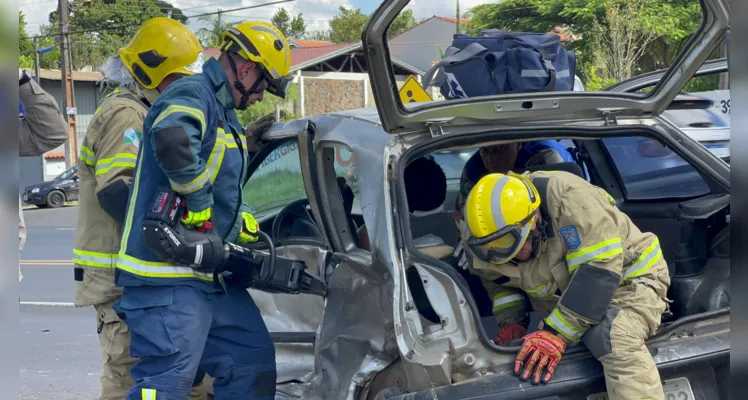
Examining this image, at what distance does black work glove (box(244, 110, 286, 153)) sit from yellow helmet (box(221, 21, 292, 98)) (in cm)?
68

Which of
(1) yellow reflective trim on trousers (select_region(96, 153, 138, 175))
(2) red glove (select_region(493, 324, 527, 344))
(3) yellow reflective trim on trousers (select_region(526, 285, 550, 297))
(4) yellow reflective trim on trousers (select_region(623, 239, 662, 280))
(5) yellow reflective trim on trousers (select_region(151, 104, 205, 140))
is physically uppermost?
(5) yellow reflective trim on trousers (select_region(151, 104, 205, 140))

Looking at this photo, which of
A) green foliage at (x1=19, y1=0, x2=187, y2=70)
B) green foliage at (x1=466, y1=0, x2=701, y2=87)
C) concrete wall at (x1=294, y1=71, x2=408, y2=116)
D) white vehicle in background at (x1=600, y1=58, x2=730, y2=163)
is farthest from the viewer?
concrete wall at (x1=294, y1=71, x2=408, y2=116)

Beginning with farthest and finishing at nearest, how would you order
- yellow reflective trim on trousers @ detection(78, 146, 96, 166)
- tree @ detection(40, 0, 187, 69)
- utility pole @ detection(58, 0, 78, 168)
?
utility pole @ detection(58, 0, 78, 168) < tree @ detection(40, 0, 187, 69) < yellow reflective trim on trousers @ detection(78, 146, 96, 166)

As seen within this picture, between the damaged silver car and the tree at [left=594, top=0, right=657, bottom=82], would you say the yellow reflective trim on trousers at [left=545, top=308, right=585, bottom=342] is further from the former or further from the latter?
the tree at [left=594, top=0, right=657, bottom=82]

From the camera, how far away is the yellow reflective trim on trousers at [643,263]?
3.20 metres

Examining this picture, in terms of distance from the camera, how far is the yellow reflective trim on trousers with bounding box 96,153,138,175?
3668mm

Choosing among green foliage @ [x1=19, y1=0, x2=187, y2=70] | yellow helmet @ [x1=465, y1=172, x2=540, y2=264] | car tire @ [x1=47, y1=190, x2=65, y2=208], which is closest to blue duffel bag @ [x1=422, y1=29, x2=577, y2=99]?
yellow helmet @ [x1=465, y1=172, x2=540, y2=264]

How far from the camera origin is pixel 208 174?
3316 mm

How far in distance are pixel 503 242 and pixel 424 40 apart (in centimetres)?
3981

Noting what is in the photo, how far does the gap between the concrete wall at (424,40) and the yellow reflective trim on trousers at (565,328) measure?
3519 cm

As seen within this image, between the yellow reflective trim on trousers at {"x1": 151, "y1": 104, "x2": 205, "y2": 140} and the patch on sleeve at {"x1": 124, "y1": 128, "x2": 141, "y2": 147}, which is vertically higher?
the yellow reflective trim on trousers at {"x1": 151, "y1": 104, "x2": 205, "y2": 140}

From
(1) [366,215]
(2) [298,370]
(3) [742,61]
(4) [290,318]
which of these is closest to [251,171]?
(4) [290,318]

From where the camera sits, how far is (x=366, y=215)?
10.3ft

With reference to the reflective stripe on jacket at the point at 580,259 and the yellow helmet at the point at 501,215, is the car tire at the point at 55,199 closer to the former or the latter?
the reflective stripe on jacket at the point at 580,259
